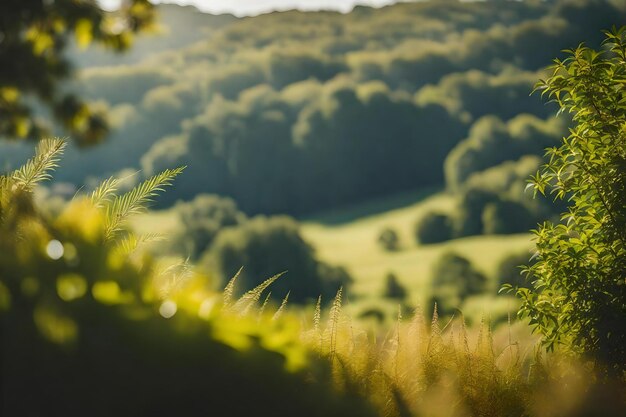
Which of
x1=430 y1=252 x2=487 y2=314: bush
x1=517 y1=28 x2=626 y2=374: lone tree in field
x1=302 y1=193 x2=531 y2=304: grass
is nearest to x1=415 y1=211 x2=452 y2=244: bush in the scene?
x1=302 y1=193 x2=531 y2=304: grass

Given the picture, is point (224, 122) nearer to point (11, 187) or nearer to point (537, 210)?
point (537, 210)

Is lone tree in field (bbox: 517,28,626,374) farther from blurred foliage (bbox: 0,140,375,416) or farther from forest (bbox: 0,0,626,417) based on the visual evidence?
blurred foliage (bbox: 0,140,375,416)

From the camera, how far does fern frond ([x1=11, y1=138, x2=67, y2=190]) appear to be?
3664 millimetres

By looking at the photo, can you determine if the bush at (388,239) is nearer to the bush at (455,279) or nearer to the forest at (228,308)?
the bush at (455,279)

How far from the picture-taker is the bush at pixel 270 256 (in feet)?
332

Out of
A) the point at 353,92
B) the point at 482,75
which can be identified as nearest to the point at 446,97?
the point at 482,75

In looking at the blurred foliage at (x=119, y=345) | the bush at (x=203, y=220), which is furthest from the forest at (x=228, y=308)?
the bush at (x=203, y=220)

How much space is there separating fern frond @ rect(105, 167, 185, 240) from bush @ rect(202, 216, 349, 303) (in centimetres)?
9523

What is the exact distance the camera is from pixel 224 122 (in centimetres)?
15138

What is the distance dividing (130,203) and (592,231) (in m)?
4.25

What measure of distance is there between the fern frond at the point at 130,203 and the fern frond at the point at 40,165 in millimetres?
407

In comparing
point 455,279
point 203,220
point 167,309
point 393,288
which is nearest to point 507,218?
point 455,279

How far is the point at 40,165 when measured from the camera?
374cm

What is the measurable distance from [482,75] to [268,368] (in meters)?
196
